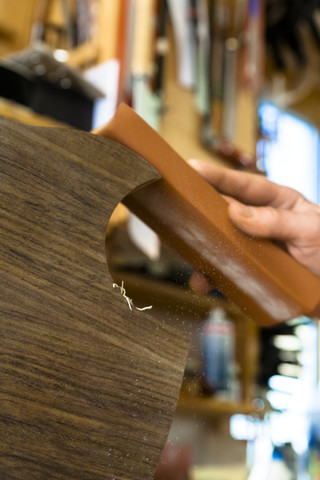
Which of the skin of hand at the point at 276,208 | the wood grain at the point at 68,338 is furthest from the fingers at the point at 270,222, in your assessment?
the wood grain at the point at 68,338

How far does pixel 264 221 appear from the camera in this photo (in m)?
0.44

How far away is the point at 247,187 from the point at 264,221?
0.19ft

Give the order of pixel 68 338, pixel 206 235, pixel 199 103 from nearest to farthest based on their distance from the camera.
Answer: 1. pixel 68 338
2. pixel 206 235
3. pixel 199 103

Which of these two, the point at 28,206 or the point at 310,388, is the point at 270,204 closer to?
the point at 28,206

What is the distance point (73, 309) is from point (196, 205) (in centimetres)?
14

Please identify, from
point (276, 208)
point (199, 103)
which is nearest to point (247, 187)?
point (276, 208)

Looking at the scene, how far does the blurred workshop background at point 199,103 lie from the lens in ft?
3.46

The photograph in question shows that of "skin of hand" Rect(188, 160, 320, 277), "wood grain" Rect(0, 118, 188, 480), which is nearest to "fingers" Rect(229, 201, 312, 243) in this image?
"skin of hand" Rect(188, 160, 320, 277)

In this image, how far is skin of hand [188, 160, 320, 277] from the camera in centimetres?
45

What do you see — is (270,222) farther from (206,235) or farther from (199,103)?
(199,103)

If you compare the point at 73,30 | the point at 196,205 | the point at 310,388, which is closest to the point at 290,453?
the point at 310,388

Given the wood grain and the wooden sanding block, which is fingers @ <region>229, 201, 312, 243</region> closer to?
the wooden sanding block

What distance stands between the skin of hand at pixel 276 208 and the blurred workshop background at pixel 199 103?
74 mm

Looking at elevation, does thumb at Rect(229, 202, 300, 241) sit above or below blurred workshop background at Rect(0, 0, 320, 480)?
above
